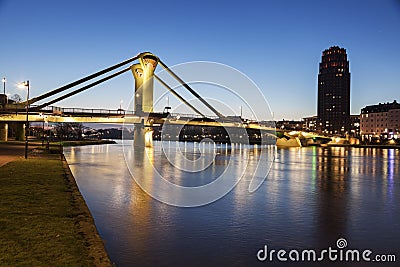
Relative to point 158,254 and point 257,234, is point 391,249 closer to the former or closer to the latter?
point 257,234

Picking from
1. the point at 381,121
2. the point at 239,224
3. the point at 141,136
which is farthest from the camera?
the point at 381,121

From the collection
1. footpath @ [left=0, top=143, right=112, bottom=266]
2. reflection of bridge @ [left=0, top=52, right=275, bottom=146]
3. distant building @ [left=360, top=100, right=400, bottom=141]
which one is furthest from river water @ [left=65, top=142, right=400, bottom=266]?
distant building @ [left=360, top=100, right=400, bottom=141]

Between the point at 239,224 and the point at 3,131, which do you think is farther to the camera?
the point at 3,131

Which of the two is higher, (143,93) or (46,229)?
(143,93)

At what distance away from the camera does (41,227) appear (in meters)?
8.45

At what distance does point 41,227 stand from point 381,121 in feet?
532

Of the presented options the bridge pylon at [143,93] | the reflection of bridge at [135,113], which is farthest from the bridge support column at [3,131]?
the bridge pylon at [143,93]

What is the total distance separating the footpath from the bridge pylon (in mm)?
55867

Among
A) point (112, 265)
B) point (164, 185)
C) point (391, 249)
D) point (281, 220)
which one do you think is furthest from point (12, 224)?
point (164, 185)

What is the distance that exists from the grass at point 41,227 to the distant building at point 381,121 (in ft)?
463

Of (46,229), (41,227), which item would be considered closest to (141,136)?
(41,227)

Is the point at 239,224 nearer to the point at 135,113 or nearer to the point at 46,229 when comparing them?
the point at 46,229

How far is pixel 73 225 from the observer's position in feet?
28.9

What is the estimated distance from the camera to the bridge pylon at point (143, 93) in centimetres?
7000
